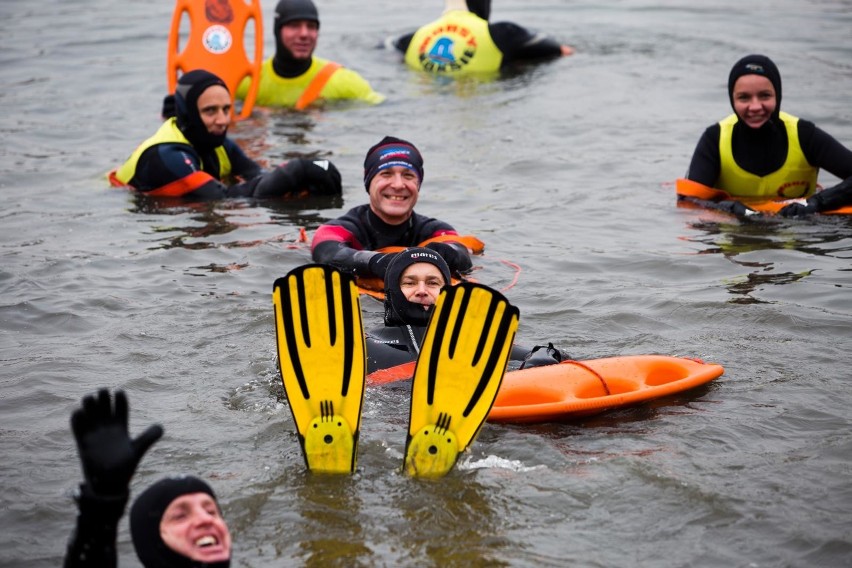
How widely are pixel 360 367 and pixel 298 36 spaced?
7819mm

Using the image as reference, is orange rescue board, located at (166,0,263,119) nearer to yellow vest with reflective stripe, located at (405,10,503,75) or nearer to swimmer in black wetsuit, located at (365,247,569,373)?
yellow vest with reflective stripe, located at (405,10,503,75)

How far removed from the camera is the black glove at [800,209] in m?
8.02

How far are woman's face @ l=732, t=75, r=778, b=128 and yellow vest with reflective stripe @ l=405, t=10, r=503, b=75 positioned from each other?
567 centimetres

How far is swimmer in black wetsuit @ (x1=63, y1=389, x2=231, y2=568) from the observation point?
3.22m

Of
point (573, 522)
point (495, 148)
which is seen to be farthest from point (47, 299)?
point (495, 148)

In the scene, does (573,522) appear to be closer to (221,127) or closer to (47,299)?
(47,299)

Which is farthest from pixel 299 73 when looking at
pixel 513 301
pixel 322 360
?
pixel 322 360

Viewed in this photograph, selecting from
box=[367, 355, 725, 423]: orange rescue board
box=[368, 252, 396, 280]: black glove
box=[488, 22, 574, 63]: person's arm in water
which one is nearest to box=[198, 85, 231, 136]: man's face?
box=[368, 252, 396, 280]: black glove

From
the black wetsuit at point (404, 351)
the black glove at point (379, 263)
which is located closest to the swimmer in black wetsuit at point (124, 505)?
the black wetsuit at point (404, 351)

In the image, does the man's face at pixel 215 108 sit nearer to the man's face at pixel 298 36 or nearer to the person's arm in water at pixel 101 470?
the man's face at pixel 298 36

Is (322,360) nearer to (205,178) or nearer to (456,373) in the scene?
(456,373)

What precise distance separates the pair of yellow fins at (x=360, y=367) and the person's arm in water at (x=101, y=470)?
125 cm

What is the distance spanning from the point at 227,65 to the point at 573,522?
834 centimetres

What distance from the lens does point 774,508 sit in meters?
4.19
